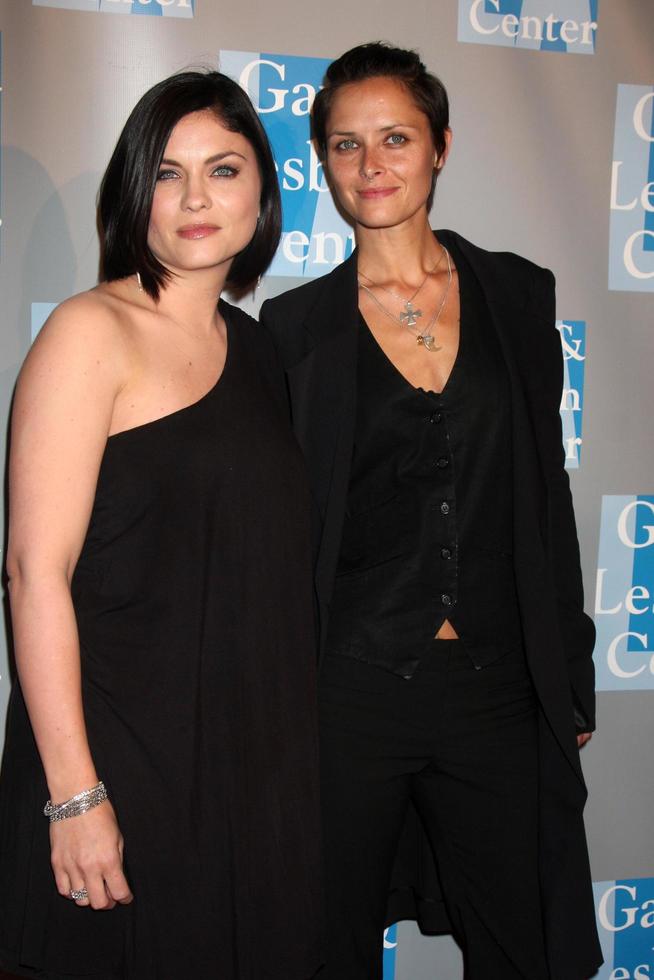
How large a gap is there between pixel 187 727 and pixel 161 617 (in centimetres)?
17

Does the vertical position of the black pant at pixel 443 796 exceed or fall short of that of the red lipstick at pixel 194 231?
it falls short

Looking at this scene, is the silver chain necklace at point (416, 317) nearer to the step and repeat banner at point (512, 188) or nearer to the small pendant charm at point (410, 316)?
the small pendant charm at point (410, 316)

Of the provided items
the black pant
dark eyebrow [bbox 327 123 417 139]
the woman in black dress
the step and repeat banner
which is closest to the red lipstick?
the woman in black dress

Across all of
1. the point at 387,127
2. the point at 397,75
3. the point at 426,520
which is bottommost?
the point at 426,520

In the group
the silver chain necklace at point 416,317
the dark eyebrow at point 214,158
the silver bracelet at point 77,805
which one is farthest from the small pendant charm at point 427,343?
the silver bracelet at point 77,805

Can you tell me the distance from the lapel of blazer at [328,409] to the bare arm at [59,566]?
490mm

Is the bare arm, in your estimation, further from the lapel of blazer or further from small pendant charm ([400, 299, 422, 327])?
small pendant charm ([400, 299, 422, 327])

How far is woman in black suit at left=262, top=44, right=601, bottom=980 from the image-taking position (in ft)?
5.48

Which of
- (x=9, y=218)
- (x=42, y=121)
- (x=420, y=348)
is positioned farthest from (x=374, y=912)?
(x=42, y=121)

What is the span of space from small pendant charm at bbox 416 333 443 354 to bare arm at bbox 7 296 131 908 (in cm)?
67

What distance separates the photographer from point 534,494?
5.66 ft

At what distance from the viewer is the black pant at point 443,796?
5.52 feet

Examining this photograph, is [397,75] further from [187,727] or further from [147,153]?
[187,727]

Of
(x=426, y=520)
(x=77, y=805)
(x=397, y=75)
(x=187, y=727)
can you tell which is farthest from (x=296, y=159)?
(x=77, y=805)
